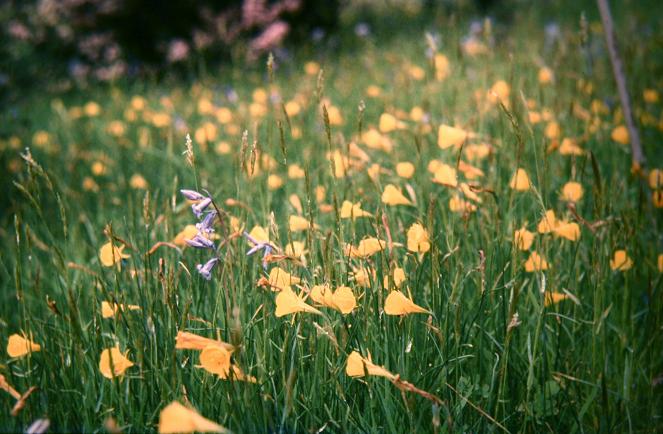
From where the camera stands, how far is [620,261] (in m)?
1.58

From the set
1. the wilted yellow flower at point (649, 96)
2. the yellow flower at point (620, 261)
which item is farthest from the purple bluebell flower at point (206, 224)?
the wilted yellow flower at point (649, 96)

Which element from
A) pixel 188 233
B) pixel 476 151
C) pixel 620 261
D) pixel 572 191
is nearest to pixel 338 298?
pixel 188 233

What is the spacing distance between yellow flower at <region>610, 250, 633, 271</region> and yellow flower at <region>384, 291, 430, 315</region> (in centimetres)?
66

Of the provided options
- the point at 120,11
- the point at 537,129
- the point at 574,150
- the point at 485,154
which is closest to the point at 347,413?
the point at 574,150

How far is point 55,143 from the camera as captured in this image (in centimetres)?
389

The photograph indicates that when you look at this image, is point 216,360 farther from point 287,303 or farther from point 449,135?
point 449,135

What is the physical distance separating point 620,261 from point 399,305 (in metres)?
0.74

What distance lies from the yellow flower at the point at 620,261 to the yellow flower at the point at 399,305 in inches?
26.1

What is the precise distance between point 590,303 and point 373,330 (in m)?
0.65

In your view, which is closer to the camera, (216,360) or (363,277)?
(216,360)

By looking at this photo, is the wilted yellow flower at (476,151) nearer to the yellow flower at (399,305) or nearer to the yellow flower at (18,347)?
the yellow flower at (399,305)

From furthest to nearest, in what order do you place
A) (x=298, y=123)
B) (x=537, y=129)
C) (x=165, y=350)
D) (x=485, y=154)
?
(x=298, y=123), (x=537, y=129), (x=485, y=154), (x=165, y=350)

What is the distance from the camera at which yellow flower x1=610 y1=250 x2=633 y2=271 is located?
154 cm

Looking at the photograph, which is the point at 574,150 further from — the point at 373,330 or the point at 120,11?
the point at 120,11
